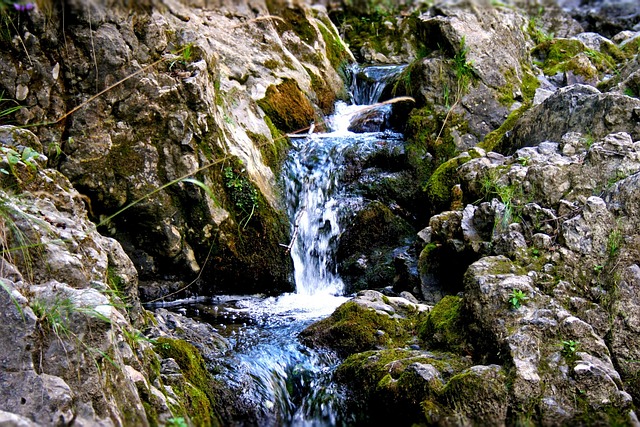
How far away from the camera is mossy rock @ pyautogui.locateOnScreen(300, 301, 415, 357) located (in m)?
4.64

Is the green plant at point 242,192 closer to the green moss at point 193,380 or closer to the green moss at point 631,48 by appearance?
the green moss at point 193,380

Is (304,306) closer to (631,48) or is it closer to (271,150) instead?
(271,150)

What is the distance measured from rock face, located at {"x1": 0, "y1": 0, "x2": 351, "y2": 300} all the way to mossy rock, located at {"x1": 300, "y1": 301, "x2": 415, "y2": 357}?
1.72 metres

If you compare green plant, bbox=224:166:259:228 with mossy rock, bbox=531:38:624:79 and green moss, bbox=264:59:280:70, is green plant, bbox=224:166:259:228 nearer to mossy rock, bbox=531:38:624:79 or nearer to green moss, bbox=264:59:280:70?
green moss, bbox=264:59:280:70

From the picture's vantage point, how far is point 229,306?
605 centimetres

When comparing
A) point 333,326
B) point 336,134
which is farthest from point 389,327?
point 336,134

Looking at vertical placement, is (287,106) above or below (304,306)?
above

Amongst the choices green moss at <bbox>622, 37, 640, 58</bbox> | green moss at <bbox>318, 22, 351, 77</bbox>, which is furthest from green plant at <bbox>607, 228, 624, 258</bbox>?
green moss at <bbox>622, 37, 640, 58</bbox>

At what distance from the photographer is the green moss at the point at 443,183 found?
23.1 ft

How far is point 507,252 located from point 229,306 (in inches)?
117

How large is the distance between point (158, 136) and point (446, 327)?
11.5ft

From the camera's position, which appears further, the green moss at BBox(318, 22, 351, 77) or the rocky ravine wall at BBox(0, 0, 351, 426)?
the green moss at BBox(318, 22, 351, 77)

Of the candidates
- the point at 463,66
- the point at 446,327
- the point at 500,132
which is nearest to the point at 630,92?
the point at 500,132

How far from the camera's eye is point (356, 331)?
4.74 meters
